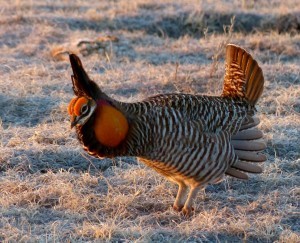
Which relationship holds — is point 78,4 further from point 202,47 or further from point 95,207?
point 95,207

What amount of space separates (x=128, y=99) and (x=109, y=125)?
321cm

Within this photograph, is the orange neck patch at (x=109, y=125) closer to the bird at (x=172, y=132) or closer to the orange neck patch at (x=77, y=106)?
the bird at (x=172, y=132)

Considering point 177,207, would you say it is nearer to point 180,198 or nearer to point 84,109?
point 180,198

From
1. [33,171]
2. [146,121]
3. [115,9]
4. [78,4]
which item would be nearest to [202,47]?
[115,9]

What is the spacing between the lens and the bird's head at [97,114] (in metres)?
4.67

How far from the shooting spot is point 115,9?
1287 centimetres

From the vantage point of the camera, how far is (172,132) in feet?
15.5

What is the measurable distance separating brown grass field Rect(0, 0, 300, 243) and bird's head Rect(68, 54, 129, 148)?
594mm

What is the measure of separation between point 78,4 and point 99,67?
442 centimetres

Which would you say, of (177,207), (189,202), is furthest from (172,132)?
(177,207)

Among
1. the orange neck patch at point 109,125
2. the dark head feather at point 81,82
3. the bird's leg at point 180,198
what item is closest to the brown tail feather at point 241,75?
the bird's leg at point 180,198

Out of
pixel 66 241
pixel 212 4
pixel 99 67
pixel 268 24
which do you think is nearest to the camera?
pixel 66 241

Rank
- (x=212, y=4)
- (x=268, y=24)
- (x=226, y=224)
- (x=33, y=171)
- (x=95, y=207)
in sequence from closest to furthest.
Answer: (x=226, y=224), (x=95, y=207), (x=33, y=171), (x=268, y=24), (x=212, y=4)

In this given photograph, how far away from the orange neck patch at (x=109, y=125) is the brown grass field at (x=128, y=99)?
1.87ft
